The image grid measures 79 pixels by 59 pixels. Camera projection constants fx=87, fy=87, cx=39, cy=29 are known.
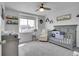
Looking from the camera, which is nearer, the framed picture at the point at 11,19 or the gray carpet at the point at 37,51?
the framed picture at the point at 11,19

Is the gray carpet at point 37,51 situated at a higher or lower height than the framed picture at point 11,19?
lower

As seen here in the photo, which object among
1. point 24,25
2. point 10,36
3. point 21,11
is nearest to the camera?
point 10,36

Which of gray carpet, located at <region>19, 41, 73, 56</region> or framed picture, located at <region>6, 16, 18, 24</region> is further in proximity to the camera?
gray carpet, located at <region>19, 41, 73, 56</region>

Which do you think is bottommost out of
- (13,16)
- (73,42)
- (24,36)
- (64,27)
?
(73,42)

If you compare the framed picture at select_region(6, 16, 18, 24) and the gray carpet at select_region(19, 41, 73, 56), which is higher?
the framed picture at select_region(6, 16, 18, 24)

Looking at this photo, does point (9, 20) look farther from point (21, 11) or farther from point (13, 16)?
point (21, 11)

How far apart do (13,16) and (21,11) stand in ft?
0.74

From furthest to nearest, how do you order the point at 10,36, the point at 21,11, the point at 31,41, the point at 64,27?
the point at 64,27
the point at 31,41
the point at 21,11
the point at 10,36

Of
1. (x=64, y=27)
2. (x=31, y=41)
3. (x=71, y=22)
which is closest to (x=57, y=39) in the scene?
(x=64, y=27)

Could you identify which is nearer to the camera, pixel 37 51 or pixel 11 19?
pixel 11 19

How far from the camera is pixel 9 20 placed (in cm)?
210

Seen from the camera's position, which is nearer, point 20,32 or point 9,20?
point 9,20

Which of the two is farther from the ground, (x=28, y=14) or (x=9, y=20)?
(x=28, y=14)

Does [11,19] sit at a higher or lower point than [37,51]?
higher
